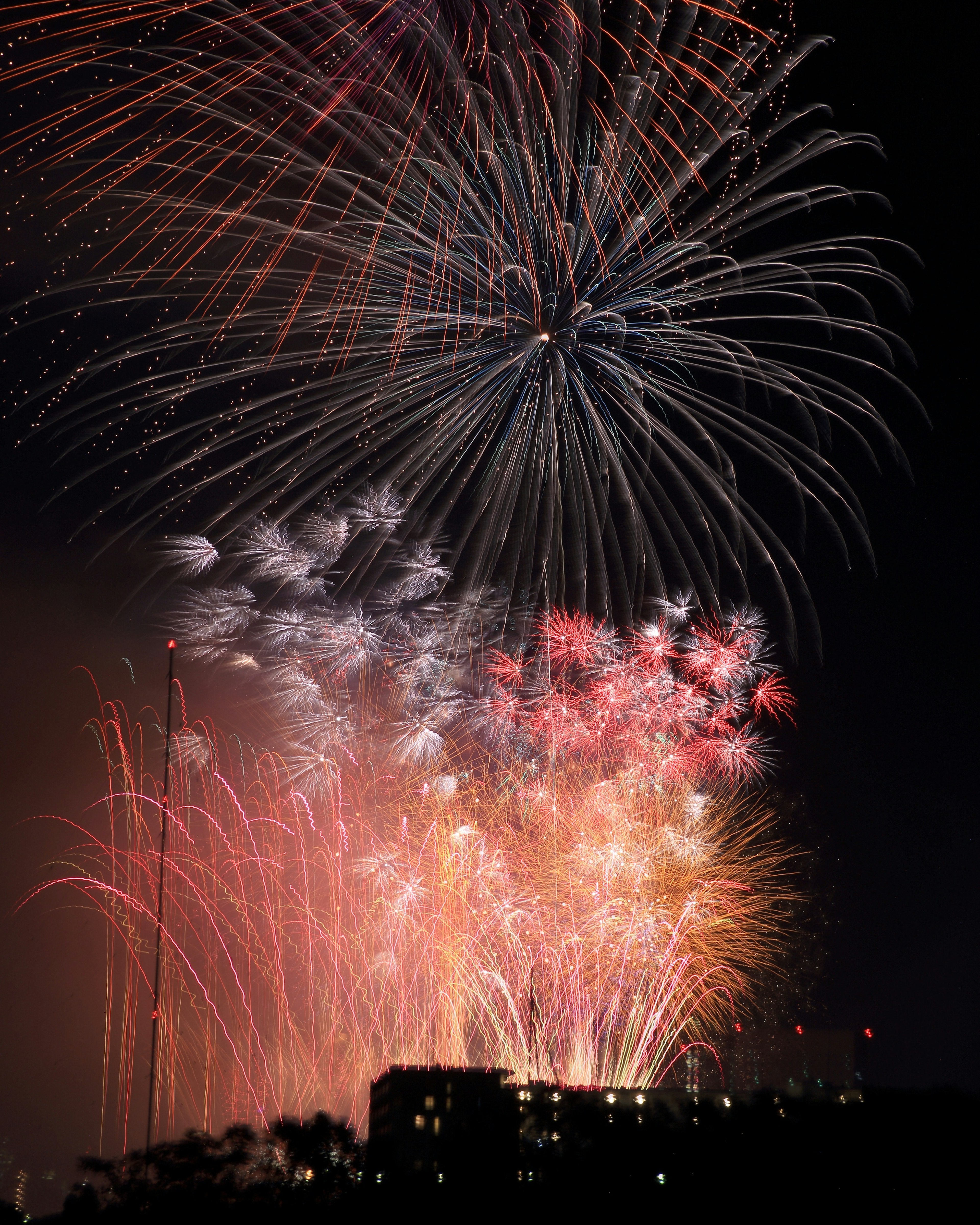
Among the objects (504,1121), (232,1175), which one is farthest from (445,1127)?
(232,1175)

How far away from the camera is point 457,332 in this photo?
2300 cm

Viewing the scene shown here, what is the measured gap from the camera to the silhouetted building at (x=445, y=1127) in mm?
21469

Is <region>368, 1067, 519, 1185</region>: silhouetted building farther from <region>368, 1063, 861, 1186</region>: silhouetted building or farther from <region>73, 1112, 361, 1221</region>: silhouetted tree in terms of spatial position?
<region>73, 1112, 361, 1221</region>: silhouetted tree

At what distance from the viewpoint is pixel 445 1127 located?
22.9 m

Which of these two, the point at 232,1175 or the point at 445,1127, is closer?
the point at 232,1175

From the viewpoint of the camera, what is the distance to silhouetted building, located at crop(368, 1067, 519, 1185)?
2147 centimetres

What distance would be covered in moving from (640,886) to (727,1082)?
56.7 feet

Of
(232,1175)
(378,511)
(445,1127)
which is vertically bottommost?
(232,1175)

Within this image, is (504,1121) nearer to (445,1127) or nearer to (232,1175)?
(445,1127)

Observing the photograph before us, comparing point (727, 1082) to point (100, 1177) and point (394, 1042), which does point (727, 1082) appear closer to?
point (394, 1042)

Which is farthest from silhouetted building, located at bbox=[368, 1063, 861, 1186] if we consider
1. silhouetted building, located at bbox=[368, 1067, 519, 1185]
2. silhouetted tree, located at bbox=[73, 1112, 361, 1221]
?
silhouetted tree, located at bbox=[73, 1112, 361, 1221]

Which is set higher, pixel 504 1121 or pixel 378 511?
pixel 378 511

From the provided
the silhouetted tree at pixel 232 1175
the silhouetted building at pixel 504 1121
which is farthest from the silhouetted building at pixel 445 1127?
the silhouetted tree at pixel 232 1175

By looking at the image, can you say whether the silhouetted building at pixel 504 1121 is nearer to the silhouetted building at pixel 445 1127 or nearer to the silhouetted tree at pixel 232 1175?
the silhouetted building at pixel 445 1127
